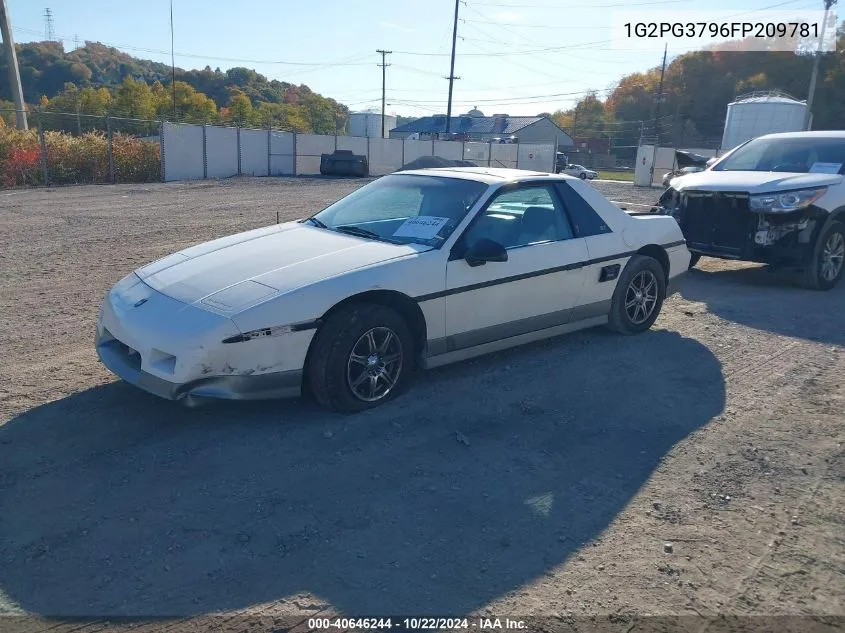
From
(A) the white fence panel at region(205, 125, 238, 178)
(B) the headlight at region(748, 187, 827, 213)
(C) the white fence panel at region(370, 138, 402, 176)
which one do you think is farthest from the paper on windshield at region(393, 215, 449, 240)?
(C) the white fence panel at region(370, 138, 402, 176)

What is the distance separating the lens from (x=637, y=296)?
614cm

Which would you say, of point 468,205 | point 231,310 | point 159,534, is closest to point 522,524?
point 159,534

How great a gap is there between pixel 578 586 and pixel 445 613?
1.89ft

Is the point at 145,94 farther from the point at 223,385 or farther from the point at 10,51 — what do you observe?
the point at 223,385

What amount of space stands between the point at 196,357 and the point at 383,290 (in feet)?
3.93

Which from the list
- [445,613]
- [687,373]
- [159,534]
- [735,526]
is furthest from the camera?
[687,373]

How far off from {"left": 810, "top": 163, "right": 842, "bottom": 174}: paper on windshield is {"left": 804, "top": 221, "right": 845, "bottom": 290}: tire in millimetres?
677

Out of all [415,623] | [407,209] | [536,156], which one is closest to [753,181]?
[407,209]

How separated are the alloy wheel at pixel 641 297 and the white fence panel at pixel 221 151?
27.7 m

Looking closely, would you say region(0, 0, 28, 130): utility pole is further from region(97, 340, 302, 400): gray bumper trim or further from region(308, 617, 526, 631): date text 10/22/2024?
region(308, 617, 526, 631): date text 10/22/2024

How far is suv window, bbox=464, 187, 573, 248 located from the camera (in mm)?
4996

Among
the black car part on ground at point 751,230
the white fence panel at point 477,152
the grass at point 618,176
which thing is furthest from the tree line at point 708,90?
the black car part on ground at point 751,230

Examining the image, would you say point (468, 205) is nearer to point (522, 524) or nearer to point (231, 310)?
point (231, 310)

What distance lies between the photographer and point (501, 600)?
2.70m
